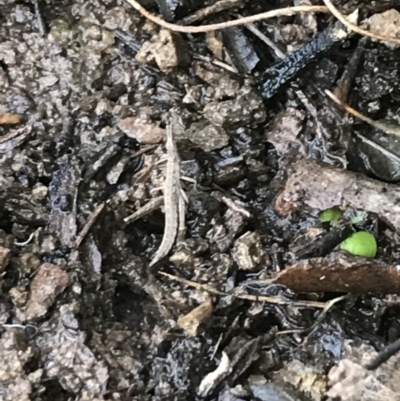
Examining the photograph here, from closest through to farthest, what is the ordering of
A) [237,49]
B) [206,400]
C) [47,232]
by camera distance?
[206,400] < [47,232] < [237,49]

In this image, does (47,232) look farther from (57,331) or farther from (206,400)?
(206,400)

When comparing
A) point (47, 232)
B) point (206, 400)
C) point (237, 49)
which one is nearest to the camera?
point (206, 400)

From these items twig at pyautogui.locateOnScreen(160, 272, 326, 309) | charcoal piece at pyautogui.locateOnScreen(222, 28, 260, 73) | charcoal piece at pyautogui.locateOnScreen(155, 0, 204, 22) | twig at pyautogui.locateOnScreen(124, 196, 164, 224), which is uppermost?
charcoal piece at pyautogui.locateOnScreen(155, 0, 204, 22)

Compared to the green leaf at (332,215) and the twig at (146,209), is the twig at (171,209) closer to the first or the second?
the twig at (146,209)

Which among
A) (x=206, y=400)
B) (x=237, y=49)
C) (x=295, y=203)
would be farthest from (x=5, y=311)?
(x=237, y=49)

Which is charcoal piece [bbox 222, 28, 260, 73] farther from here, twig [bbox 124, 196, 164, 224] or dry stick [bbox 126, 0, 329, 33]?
twig [bbox 124, 196, 164, 224]

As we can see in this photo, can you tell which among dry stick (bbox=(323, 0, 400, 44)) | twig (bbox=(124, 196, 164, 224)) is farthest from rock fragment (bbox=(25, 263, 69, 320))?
dry stick (bbox=(323, 0, 400, 44))

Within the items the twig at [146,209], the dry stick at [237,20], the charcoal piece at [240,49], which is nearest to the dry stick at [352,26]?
the dry stick at [237,20]
